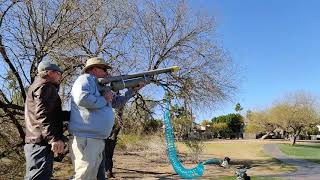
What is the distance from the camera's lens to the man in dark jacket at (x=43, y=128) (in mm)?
4629

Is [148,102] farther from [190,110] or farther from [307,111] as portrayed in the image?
[307,111]

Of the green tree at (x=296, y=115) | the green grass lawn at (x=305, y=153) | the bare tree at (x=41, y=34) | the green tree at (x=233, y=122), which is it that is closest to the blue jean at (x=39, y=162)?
the bare tree at (x=41, y=34)

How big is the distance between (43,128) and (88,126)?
447 millimetres

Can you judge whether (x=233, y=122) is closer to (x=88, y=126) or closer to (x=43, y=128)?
(x=88, y=126)

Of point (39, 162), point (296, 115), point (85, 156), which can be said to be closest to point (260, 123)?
point (296, 115)

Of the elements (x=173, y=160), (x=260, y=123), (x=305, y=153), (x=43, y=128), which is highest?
(x=260, y=123)

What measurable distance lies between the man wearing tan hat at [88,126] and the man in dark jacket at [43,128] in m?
0.17

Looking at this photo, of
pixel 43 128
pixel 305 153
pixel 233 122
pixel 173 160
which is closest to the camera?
pixel 43 128

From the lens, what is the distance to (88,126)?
15.4ft

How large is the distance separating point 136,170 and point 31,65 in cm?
1041

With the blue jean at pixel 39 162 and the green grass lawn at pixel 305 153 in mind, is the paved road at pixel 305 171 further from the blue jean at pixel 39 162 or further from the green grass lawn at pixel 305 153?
the blue jean at pixel 39 162

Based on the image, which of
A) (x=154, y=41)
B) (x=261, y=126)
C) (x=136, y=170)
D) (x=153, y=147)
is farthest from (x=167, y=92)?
(x=261, y=126)

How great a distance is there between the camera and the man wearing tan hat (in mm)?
4660

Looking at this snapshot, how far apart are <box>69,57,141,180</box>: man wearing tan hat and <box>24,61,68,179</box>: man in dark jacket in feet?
0.56
